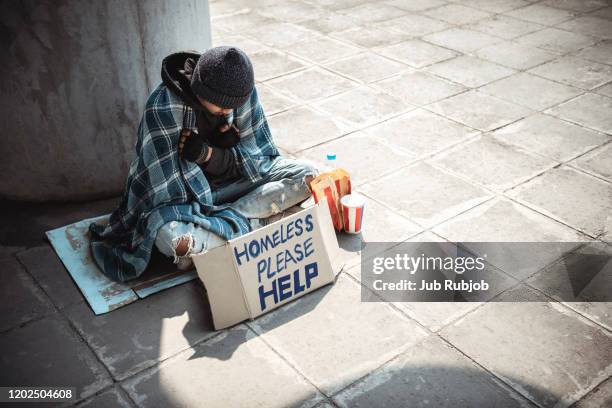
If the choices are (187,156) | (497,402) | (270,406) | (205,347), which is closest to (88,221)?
(187,156)

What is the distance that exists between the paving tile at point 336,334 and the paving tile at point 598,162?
2220mm

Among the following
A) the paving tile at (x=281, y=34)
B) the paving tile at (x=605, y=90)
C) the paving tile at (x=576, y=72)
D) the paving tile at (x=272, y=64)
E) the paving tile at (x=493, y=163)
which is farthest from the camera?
the paving tile at (x=281, y=34)

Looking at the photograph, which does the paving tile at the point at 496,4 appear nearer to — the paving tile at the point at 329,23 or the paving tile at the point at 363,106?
the paving tile at the point at 329,23

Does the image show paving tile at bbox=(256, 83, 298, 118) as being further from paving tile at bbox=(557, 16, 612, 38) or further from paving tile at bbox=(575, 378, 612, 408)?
paving tile at bbox=(557, 16, 612, 38)

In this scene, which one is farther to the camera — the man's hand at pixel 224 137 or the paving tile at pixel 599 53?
the paving tile at pixel 599 53

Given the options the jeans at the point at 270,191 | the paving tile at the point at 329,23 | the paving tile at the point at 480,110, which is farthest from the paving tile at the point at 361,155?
the paving tile at the point at 329,23

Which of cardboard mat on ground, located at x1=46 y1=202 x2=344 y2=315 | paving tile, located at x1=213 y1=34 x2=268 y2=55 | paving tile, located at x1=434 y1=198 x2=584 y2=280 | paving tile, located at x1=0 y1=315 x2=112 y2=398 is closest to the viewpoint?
paving tile, located at x1=0 y1=315 x2=112 y2=398

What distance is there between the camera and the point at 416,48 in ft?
22.2

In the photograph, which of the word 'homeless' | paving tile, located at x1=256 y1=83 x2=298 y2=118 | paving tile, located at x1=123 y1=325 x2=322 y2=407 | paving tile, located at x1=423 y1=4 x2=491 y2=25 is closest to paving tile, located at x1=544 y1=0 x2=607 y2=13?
paving tile, located at x1=423 y1=4 x2=491 y2=25

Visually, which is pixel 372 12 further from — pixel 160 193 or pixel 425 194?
pixel 160 193

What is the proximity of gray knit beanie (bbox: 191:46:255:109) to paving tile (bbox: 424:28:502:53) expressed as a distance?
4144 mm

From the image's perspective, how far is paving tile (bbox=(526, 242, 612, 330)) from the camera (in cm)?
348

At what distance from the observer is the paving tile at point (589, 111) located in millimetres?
5328

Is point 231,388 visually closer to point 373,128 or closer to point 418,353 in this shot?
point 418,353
